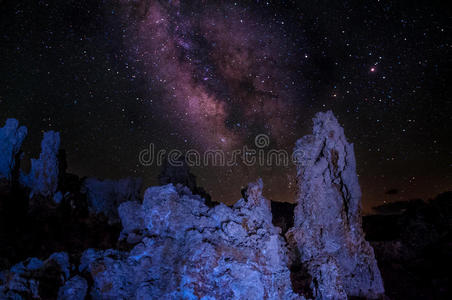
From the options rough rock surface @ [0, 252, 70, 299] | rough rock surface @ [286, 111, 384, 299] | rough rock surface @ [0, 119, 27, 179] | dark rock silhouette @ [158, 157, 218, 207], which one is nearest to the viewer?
rough rock surface @ [0, 252, 70, 299]

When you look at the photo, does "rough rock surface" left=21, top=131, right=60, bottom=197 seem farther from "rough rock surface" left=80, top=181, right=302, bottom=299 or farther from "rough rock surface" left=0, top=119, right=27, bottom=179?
"rough rock surface" left=80, top=181, right=302, bottom=299

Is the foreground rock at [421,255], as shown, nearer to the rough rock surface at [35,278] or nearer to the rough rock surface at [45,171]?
the rough rock surface at [35,278]

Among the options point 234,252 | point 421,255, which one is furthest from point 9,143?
point 421,255

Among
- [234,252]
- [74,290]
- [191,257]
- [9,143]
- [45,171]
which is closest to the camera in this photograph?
[74,290]

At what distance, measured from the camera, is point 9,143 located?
21922 mm

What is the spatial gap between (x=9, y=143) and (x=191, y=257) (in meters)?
26.4

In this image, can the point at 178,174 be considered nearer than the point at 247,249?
No

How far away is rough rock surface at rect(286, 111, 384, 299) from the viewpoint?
8.22m

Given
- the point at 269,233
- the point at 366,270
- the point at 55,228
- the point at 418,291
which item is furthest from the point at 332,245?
the point at 55,228

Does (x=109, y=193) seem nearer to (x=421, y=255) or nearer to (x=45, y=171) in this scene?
(x=45, y=171)

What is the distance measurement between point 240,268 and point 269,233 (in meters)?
1.30

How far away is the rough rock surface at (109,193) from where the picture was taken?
84.2 feet

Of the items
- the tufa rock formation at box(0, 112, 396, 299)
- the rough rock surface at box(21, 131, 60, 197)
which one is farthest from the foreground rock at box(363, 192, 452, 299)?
the rough rock surface at box(21, 131, 60, 197)

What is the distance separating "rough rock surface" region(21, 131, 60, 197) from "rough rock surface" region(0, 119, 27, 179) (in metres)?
1.65
